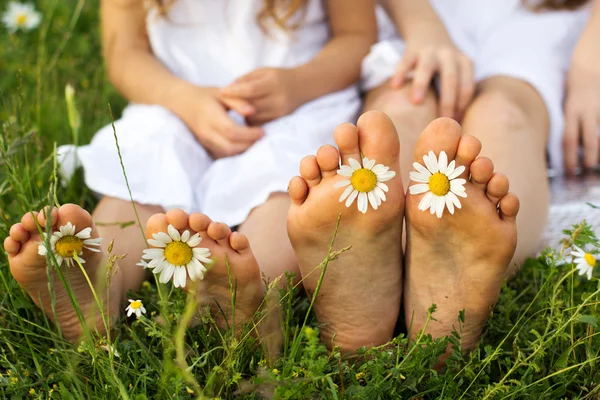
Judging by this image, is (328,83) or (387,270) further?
(328,83)

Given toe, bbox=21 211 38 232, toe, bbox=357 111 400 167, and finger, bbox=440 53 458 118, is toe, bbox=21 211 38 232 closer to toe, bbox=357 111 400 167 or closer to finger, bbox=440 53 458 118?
toe, bbox=357 111 400 167

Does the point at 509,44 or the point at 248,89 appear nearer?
the point at 248,89

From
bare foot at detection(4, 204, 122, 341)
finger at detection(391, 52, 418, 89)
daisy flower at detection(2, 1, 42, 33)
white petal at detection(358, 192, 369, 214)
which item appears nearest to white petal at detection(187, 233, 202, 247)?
bare foot at detection(4, 204, 122, 341)

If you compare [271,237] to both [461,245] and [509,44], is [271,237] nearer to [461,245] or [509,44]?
[461,245]

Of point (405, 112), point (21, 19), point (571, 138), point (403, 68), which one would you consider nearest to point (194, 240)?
point (405, 112)

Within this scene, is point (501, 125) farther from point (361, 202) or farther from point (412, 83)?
point (361, 202)

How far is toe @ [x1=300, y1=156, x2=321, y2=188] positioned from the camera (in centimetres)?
99

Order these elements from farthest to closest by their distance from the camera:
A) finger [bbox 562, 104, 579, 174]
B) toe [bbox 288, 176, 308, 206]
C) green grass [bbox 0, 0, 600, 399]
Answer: finger [bbox 562, 104, 579, 174]
toe [bbox 288, 176, 308, 206]
green grass [bbox 0, 0, 600, 399]

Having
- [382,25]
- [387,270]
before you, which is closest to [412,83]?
[382,25]

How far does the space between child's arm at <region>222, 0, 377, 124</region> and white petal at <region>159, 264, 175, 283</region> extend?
59 centimetres

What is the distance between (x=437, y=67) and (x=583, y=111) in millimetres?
367

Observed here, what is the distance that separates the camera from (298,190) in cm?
100

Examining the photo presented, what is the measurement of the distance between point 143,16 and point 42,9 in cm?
128

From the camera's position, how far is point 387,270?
1.04 m
